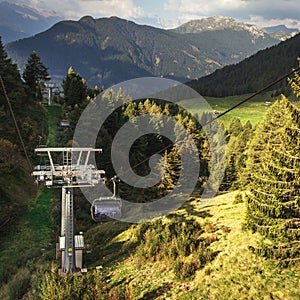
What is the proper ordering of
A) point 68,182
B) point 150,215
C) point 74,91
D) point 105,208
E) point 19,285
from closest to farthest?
point 19,285
point 68,182
point 105,208
point 150,215
point 74,91

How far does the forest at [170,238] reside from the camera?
55.2ft

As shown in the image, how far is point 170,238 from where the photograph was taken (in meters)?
23.5

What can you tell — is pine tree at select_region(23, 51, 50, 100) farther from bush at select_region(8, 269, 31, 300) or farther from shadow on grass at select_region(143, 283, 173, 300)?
shadow on grass at select_region(143, 283, 173, 300)

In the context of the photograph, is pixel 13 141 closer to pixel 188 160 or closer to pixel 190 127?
pixel 188 160

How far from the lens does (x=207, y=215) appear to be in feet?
96.7

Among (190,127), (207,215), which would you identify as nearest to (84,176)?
(207,215)

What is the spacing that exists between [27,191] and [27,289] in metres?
20.0

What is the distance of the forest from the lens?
16828 millimetres

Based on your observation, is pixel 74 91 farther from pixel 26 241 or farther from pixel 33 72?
Result: pixel 26 241

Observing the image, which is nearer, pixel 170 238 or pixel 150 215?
pixel 170 238

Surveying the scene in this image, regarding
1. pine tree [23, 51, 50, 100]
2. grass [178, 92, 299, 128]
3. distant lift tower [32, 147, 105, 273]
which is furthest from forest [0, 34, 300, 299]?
grass [178, 92, 299, 128]

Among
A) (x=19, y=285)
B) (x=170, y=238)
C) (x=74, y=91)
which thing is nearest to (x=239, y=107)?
(x=74, y=91)

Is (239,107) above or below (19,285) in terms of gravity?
above

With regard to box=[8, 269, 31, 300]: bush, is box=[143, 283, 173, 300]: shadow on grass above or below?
above
